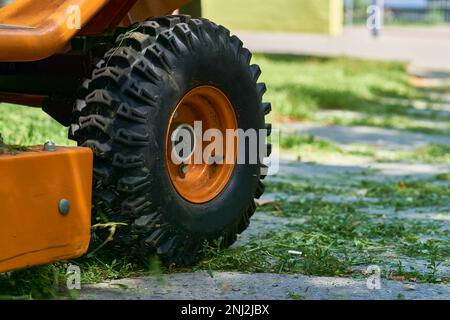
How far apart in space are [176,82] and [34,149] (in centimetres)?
65

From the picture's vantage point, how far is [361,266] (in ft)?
13.4

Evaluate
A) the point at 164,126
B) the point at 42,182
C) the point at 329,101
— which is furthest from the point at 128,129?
the point at 329,101

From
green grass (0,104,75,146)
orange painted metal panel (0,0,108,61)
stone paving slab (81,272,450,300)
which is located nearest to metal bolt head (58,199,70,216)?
stone paving slab (81,272,450,300)

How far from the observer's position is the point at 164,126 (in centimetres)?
362

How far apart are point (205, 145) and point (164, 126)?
19.5 inches

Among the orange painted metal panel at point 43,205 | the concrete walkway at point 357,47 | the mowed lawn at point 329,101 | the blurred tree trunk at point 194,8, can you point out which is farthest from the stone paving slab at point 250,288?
the concrete walkway at point 357,47

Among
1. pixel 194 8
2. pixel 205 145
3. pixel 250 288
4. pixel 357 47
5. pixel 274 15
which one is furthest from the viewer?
pixel 357 47

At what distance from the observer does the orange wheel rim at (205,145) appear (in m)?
3.95

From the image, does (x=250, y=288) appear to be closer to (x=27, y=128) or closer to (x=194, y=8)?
(x=194, y=8)

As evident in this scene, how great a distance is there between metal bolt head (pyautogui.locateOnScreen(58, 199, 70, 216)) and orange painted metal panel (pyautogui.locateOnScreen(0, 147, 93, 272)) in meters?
0.01

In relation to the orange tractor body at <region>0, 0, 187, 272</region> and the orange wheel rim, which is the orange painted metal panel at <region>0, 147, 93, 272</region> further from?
the orange wheel rim

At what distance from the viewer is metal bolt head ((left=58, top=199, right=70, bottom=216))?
3.25 meters

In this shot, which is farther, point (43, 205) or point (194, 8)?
point (194, 8)

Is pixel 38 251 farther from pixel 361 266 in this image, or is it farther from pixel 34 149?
pixel 361 266
